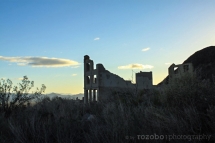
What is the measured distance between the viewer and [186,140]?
464cm

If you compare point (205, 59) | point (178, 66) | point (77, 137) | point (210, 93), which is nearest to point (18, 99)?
point (77, 137)

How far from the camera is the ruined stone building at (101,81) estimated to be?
35.0m

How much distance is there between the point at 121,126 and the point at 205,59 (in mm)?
64305

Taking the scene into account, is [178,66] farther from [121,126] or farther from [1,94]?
[121,126]

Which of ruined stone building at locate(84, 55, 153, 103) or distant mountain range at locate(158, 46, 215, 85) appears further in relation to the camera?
distant mountain range at locate(158, 46, 215, 85)

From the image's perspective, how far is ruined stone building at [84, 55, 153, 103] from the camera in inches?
1378

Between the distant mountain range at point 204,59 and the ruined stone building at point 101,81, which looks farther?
the distant mountain range at point 204,59

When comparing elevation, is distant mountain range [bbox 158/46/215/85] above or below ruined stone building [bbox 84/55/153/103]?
above

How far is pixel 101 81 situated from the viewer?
35.1 meters

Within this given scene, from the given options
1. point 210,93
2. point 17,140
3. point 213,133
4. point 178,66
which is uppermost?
point 178,66

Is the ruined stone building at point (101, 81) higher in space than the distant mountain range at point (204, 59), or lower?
lower

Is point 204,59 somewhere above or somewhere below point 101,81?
above

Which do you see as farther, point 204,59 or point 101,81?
point 204,59

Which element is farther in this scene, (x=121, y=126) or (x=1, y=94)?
(x=1, y=94)
